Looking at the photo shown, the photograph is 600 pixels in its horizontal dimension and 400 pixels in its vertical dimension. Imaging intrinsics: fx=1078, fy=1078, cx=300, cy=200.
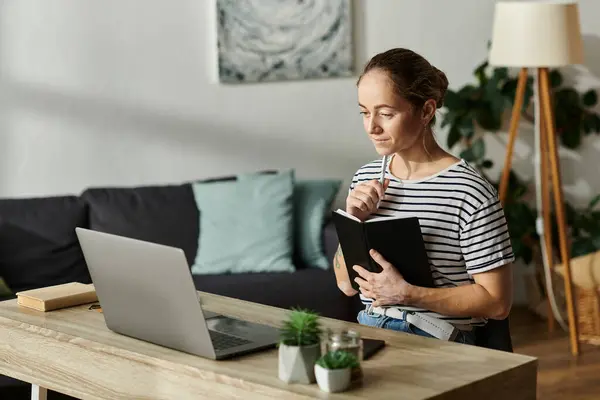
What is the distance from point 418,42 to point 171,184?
1.49 m

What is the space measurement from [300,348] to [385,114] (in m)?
0.70

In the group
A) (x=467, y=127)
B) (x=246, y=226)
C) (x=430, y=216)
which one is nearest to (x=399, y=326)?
(x=430, y=216)

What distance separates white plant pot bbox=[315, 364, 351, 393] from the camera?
186 cm

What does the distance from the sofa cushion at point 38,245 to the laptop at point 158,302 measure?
2273 mm

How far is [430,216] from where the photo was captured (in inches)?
96.3

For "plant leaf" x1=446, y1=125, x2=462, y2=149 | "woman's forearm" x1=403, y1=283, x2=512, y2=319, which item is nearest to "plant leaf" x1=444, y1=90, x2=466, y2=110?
"plant leaf" x1=446, y1=125, x2=462, y2=149

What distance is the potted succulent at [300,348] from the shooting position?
1915mm

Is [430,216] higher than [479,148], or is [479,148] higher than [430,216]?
[430,216]

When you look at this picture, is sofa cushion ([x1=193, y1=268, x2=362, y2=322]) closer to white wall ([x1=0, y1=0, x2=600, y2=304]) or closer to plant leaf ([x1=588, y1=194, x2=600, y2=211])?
→ white wall ([x1=0, y1=0, x2=600, y2=304])

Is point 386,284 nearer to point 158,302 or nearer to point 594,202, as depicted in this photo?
point 158,302

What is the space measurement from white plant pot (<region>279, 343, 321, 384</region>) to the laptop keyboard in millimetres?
257

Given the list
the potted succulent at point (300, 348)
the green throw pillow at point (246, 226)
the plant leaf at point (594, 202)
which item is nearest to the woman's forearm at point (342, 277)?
the potted succulent at point (300, 348)

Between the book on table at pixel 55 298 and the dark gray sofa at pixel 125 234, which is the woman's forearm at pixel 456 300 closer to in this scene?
the book on table at pixel 55 298

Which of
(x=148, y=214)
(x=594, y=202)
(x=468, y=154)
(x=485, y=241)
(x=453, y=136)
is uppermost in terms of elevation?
(x=485, y=241)
